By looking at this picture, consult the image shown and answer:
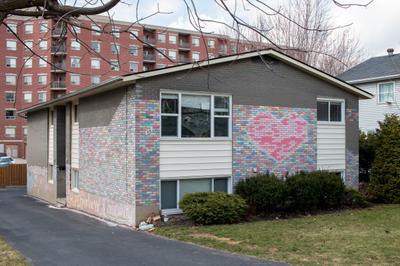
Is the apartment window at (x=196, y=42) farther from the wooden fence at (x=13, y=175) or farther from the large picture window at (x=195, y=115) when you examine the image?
the large picture window at (x=195, y=115)

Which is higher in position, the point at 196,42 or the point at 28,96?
the point at 196,42

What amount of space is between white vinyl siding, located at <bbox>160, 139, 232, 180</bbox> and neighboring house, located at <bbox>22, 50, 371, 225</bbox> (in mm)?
33

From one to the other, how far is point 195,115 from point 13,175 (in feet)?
75.4

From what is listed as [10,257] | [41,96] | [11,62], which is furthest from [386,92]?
[11,62]

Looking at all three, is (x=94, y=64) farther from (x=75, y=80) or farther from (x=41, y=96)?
(x=41, y=96)

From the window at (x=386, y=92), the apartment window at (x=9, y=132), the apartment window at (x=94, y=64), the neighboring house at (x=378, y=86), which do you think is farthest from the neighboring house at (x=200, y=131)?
the apartment window at (x=9, y=132)

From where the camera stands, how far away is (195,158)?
1523 cm

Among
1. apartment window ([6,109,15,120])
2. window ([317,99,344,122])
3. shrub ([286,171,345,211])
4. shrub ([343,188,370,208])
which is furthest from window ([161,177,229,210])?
apartment window ([6,109,15,120])

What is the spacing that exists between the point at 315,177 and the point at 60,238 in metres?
8.67

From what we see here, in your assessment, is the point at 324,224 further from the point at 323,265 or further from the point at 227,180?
the point at 323,265

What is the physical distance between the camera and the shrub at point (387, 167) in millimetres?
18297

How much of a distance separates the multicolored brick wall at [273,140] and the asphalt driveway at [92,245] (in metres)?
4.96

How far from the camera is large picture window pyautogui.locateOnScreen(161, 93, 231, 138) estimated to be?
1488cm

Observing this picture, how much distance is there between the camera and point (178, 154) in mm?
14922
